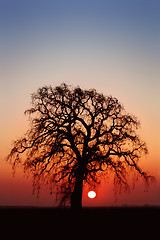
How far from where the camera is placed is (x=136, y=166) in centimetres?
2888

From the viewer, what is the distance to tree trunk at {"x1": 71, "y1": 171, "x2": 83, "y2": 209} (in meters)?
27.9

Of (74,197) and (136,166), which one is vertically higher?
(136,166)

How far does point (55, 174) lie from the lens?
2767 centimetres

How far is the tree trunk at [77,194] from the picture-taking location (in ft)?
91.6

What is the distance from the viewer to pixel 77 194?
27.9 metres

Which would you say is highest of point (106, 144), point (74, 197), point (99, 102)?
point (99, 102)

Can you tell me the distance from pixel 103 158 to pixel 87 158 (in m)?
1.24

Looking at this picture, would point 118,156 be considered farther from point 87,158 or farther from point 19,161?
point 19,161
